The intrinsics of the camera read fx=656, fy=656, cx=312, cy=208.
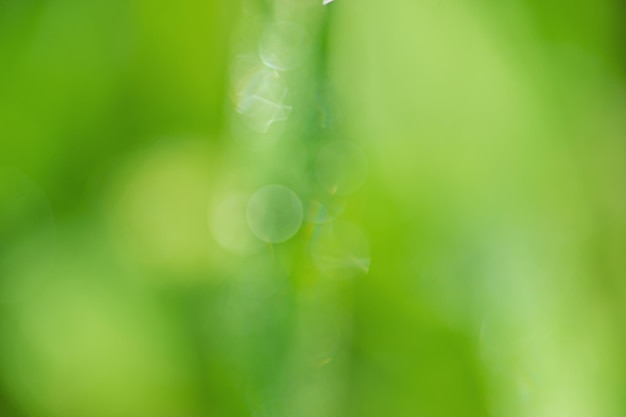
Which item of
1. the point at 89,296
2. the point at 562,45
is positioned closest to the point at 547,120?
the point at 562,45

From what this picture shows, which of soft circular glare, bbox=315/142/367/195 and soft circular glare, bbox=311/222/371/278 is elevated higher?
soft circular glare, bbox=315/142/367/195

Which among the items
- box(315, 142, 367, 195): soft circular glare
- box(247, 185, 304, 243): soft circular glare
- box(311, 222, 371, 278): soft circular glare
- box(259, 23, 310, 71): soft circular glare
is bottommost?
box(311, 222, 371, 278): soft circular glare

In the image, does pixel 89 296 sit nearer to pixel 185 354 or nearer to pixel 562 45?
pixel 185 354

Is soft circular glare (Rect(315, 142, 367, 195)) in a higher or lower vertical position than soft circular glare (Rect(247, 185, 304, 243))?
higher

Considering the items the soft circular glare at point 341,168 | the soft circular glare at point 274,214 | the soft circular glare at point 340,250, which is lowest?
the soft circular glare at point 340,250

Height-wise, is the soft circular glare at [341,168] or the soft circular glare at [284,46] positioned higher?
the soft circular glare at [284,46]
